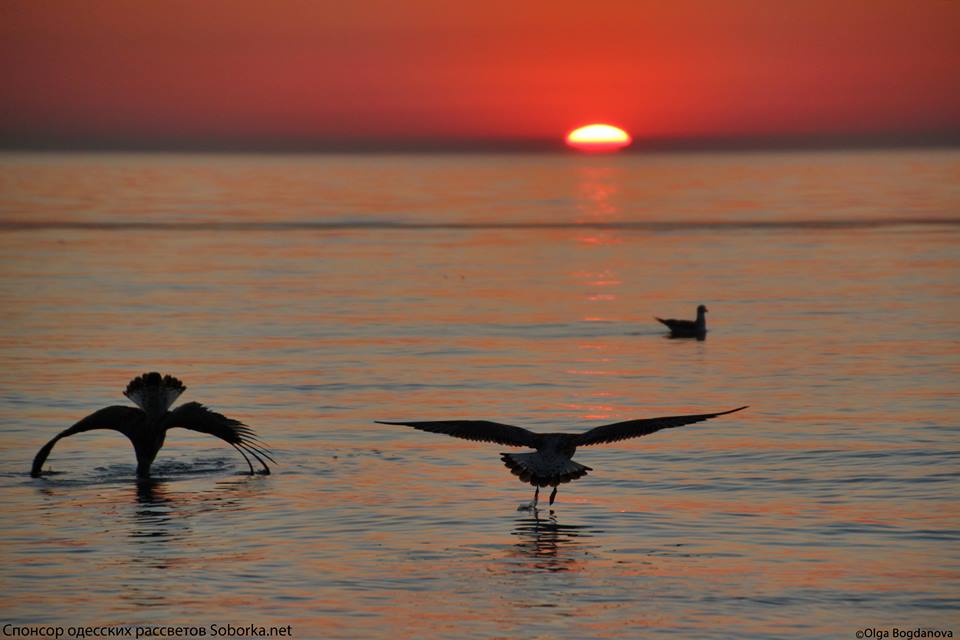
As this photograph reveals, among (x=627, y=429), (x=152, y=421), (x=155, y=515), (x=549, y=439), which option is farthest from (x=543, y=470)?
(x=152, y=421)

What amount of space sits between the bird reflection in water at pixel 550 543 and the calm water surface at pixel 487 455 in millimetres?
55

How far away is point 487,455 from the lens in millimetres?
20625

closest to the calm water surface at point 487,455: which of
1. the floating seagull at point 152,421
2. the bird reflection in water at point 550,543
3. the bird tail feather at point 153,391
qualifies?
the bird reflection in water at point 550,543

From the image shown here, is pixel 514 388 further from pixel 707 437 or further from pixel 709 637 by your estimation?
pixel 709 637

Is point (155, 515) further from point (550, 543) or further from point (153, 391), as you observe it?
point (550, 543)

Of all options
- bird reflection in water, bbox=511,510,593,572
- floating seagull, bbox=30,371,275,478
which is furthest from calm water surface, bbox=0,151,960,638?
floating seagull, bbox=30,371,275,478

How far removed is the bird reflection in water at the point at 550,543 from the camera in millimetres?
15000

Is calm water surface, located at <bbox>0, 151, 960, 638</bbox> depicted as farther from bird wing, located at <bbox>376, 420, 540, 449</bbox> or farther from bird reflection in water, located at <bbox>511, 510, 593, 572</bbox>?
bird wing, located at <bbox>376, 420, 540, 449</bbox>

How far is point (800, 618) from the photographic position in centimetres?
1323

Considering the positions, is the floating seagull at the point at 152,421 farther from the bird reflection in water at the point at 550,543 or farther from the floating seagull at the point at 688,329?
the floating seagull at the point at 688,329

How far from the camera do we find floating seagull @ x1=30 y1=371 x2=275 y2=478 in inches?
747

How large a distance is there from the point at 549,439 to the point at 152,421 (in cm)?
503

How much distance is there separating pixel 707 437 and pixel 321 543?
25.5 feet

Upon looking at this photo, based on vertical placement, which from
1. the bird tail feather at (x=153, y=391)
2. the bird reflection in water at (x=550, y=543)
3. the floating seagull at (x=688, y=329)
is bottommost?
the bird reflection in water at (x=550, y=543)
